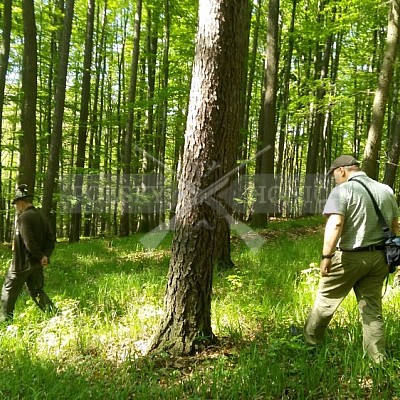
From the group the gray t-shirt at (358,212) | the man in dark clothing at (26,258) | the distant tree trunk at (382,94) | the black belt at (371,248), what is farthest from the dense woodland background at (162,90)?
the man in dark clothing at (26,258)

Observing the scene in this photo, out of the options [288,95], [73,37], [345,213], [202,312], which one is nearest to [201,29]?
[345,213]

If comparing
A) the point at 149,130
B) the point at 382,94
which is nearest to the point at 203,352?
the point at 382,94

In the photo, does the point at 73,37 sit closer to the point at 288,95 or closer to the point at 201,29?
the point at 288,95

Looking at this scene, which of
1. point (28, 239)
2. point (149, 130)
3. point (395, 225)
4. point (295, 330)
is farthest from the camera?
point (149, 130)

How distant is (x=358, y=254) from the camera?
3.64 m

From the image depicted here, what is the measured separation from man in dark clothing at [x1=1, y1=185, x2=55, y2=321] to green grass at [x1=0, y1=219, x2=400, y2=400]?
0.31m

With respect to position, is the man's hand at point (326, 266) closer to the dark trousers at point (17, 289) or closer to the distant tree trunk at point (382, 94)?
the dark trousers at point (17, 289)

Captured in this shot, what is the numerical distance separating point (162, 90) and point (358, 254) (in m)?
12.6

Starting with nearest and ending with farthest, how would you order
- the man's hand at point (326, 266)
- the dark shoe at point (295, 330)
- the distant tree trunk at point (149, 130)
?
the man's hand at point (326, 266) → the dark shoe at point (295, 330) → the distant tree trunk at point (149, 130)

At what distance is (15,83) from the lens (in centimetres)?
2188

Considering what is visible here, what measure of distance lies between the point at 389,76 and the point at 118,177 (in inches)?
513

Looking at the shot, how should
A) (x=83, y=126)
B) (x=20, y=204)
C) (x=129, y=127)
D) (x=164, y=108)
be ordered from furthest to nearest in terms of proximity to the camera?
(x=164, y=108), (x=129, y=127), (x=83, y=126), (x=20, y=204)

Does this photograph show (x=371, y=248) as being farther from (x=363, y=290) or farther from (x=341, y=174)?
(x=341, y=174)

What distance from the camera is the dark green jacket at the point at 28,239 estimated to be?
221 inches
